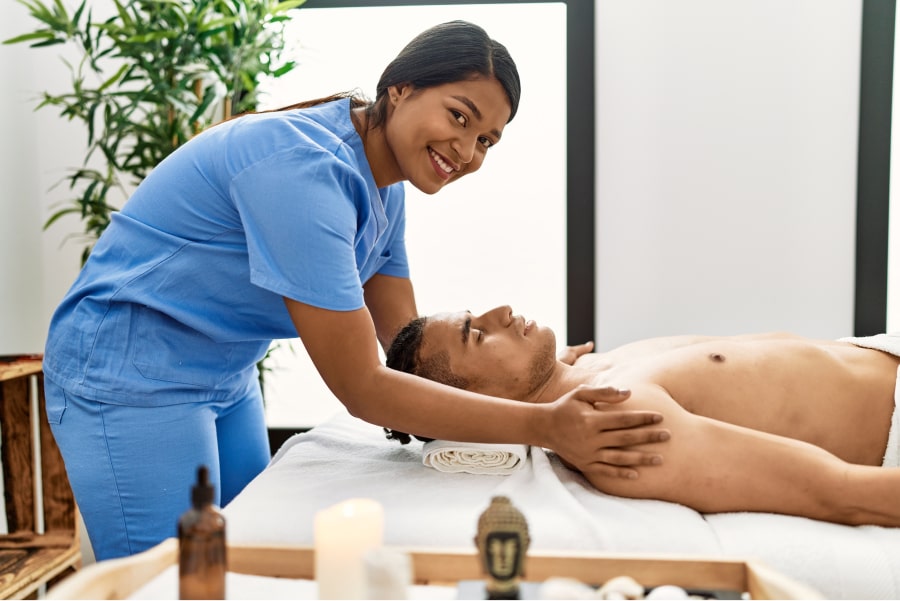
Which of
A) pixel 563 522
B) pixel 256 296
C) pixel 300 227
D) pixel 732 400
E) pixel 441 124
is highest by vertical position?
pixel 441 124

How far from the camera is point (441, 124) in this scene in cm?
140

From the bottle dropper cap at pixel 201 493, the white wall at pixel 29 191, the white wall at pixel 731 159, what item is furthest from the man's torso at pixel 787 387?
the white wall at pixel 29 191

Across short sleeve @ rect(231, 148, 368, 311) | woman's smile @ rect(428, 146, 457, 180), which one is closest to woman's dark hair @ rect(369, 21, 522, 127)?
woman's smile @ rect(428, 146, 457, 180)

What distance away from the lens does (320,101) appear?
5.05 feet

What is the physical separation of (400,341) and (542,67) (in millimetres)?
1610

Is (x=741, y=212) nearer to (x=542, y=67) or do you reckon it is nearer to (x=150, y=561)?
(x=542, y=67)

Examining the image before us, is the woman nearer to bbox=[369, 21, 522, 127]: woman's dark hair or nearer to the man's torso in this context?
bbox=[369, 21, 522, 127]: woman's dark hair

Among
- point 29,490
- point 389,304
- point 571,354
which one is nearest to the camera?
point 389,304

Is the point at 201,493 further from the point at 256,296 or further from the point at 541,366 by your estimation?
the point at 541,366

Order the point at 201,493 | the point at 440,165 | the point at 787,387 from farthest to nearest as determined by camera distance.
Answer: the point at 787,387 < the point at 440,165 < the point at 201,493

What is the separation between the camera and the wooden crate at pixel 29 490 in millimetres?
2033

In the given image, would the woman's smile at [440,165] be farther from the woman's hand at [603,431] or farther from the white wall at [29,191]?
the white wall at [29,191]

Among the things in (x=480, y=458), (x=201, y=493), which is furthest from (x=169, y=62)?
(x=201, y=493)

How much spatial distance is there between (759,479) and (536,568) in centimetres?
54
